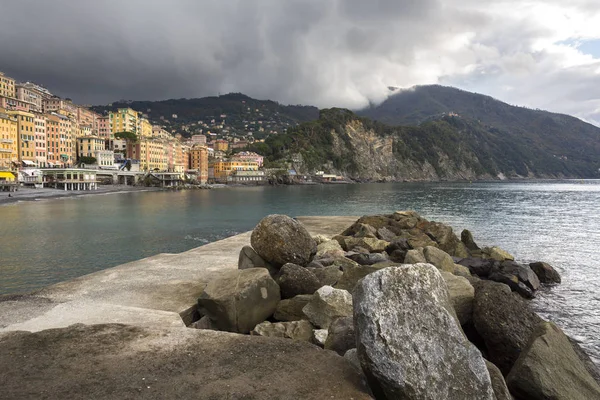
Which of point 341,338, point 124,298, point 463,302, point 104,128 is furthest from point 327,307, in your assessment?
point 104,128

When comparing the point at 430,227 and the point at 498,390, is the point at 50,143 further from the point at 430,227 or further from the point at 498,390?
the point at 498,390

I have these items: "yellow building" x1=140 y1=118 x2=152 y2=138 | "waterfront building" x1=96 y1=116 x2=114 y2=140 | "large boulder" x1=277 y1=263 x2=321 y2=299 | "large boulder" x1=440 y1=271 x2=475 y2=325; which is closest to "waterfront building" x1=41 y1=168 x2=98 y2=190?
"waterfront building" x1=96 y1=116 x2=114 y2=140

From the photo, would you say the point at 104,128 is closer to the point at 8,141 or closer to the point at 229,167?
the point at 229,167

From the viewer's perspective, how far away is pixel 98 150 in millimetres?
121000

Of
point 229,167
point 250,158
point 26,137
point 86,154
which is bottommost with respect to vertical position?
point 229,167

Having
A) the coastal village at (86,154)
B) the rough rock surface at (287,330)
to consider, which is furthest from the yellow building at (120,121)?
the rough rock surface at (287,330)

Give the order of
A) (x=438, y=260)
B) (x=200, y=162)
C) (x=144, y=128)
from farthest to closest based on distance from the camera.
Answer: (x=144, y=128), (x=200, y=162), (x=438, y=260)

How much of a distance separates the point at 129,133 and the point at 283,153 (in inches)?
2992

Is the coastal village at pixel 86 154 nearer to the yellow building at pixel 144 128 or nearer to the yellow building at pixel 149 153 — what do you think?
the yellow building at pixel 149 153

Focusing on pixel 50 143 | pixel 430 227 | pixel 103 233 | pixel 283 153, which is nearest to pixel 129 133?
pixel 50 143

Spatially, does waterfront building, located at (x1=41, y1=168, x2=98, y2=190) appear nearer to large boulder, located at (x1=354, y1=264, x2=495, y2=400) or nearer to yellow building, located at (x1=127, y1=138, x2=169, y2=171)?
yellow building, located at (x1=127, y1=138, x2=169, y2=171)

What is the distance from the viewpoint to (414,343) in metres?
3.93

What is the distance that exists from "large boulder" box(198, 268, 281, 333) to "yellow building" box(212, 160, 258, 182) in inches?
5966

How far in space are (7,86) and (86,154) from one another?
2908 cm
